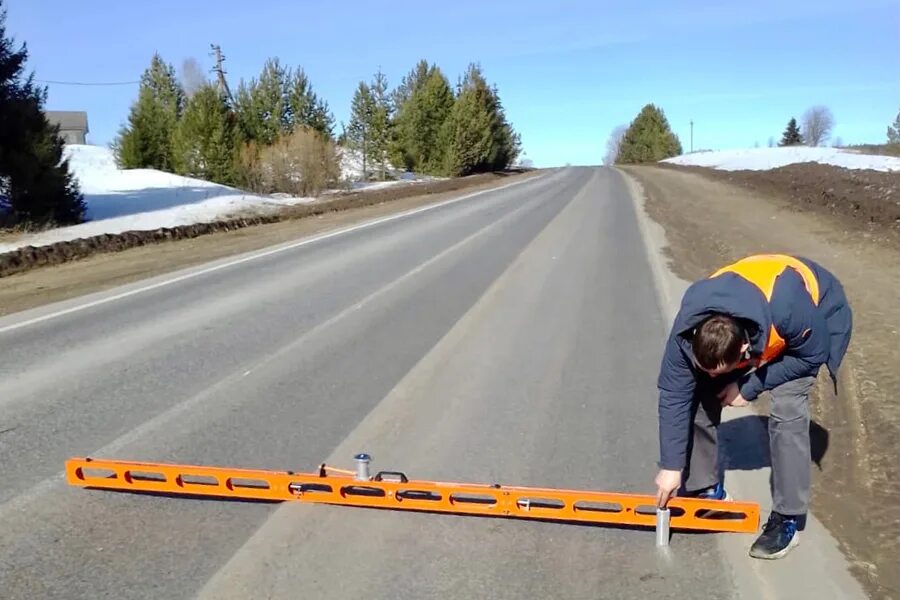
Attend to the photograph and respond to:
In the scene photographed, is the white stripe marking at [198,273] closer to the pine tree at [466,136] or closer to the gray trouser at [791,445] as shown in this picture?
the gray trouser at [791,445]

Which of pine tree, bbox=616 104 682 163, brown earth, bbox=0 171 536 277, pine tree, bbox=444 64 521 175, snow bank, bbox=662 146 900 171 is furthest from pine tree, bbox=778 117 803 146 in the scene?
brown earth, bbox=0 171 536 277

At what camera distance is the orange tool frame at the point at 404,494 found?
12.7 feet

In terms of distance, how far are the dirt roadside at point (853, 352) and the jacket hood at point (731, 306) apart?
1.25 metres

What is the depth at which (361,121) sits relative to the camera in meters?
60.8

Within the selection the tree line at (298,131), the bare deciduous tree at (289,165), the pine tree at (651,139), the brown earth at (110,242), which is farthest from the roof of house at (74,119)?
the pine tree at (651,139)

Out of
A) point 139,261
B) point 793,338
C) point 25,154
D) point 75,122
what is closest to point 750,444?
point 793,338

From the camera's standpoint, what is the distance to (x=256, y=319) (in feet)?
29.2

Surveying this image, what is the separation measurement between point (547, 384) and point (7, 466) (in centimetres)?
384

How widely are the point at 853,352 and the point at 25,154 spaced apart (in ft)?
65.4

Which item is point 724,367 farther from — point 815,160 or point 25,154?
point 815,160

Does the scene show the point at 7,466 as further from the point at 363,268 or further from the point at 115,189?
the point at 115,189

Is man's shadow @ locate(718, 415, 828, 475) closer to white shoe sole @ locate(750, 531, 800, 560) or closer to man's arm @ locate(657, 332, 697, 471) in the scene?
white shoe sole @ locate(750, 531, 800, 560)

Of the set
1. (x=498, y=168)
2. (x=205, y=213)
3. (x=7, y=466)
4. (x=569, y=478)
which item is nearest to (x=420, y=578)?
(x=569, y=478)

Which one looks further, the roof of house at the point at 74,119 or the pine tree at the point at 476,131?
the roof of house at the point at 74,119
